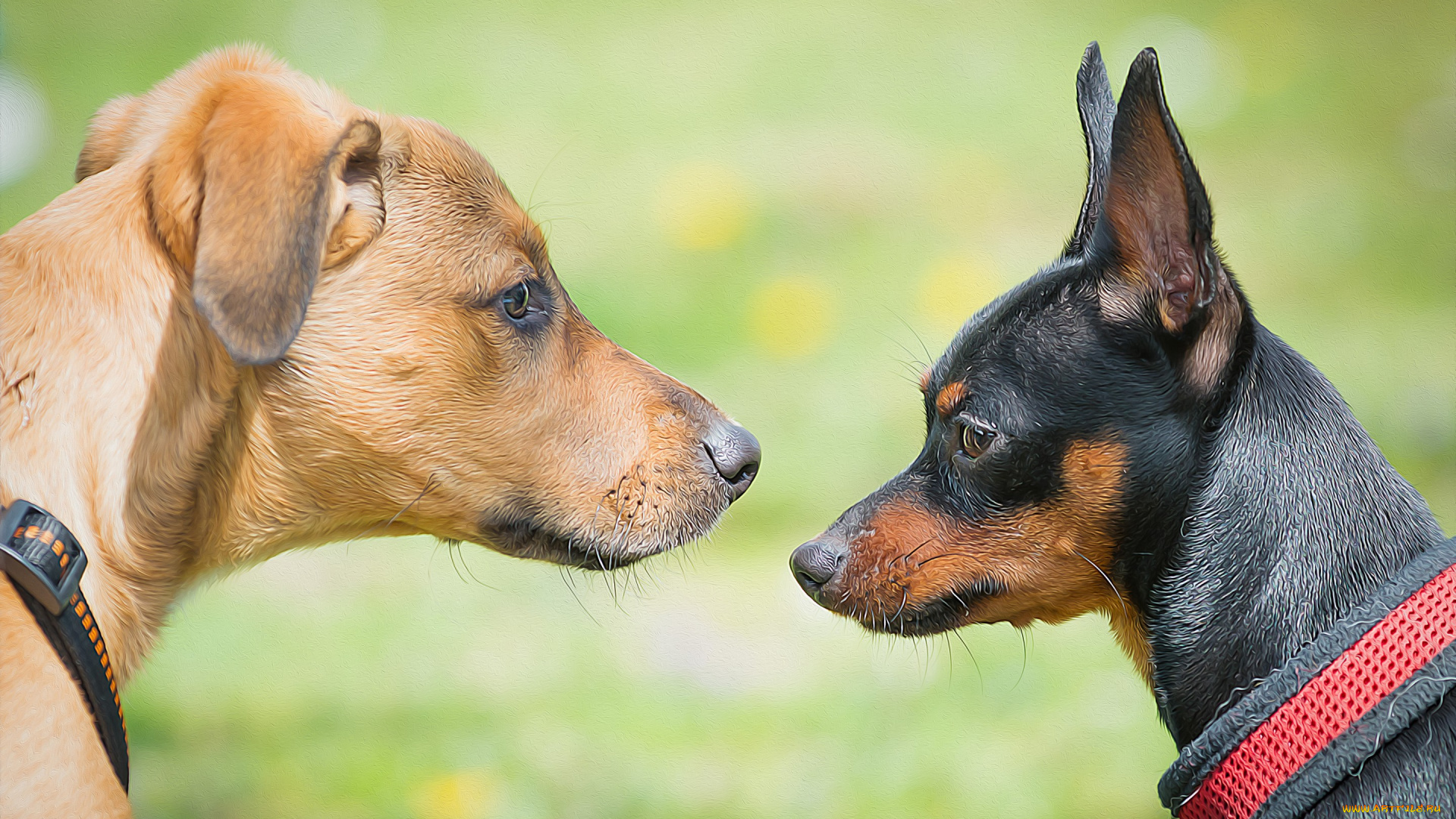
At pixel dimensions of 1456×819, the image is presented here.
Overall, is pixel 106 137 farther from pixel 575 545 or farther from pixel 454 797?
pixel 454 797

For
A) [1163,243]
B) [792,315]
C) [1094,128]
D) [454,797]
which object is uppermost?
[1094,128]

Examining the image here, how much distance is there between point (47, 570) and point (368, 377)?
704 millimetres

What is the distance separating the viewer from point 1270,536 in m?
2.00

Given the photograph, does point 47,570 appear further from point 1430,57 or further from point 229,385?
point 1430,57

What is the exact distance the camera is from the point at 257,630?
154 inches

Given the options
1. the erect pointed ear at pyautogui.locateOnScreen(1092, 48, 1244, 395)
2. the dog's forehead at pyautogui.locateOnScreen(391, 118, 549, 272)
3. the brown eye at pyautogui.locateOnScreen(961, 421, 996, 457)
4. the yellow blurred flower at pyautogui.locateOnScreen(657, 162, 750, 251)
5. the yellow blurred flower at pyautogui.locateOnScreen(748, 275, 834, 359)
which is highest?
the erect pointed ear at pyautogui.locateOnScreen(1092, 48, 1244, 395)

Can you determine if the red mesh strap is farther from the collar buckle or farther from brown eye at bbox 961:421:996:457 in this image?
the collar buckle

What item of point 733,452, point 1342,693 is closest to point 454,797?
point 733,452

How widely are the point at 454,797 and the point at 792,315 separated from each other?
2.50 m

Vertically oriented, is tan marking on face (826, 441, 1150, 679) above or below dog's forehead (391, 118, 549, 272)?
below

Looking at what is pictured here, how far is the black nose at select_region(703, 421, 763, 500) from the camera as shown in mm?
2469

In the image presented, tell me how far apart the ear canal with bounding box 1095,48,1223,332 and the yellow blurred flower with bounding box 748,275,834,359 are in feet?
7.94

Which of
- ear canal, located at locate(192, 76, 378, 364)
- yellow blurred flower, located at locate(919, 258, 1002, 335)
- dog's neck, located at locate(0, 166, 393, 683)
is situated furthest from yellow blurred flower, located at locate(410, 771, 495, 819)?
yellow blurred flower, located at locate(919, 258, 1002, 335)

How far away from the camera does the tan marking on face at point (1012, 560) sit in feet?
7.30
